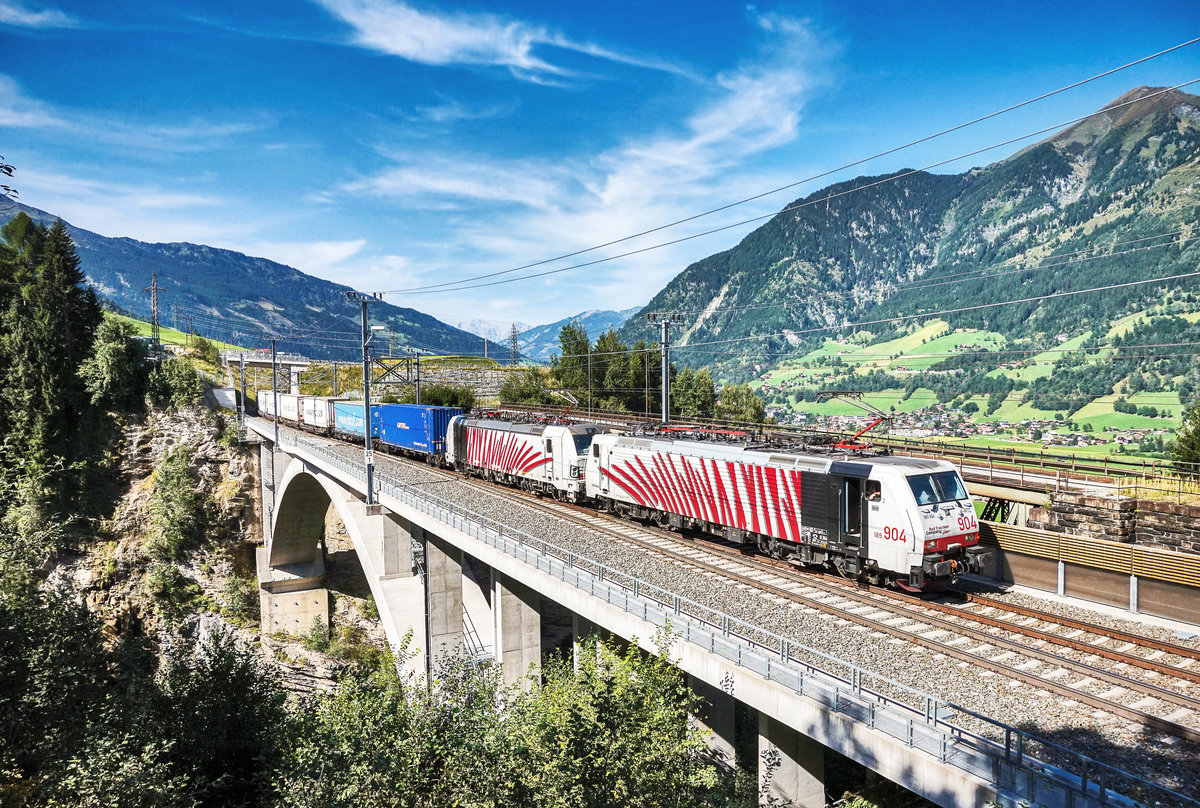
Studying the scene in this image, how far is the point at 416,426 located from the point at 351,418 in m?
10.2

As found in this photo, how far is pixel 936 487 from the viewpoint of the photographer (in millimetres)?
14523

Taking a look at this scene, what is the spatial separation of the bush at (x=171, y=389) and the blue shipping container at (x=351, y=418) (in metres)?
15.0

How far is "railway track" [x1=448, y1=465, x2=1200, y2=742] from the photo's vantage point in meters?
9.32

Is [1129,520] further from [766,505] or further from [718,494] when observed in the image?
[718,494]

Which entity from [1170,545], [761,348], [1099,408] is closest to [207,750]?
[1170,545]

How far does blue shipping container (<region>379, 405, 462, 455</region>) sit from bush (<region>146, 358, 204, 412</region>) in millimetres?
21327

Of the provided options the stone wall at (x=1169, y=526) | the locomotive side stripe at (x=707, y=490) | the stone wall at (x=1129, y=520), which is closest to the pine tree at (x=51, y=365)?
the locomotive side stripe at (x=707, y=490)

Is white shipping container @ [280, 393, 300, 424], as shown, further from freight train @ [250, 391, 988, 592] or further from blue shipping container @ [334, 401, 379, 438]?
freight train @ [250, 391, 988, 592]

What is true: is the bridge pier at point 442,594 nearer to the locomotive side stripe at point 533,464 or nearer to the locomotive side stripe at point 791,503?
the locomotive side stripe at point 533,464

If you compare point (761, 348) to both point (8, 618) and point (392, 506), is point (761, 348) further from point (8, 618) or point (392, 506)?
point (8, 618)

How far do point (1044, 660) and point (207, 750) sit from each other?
791 inches

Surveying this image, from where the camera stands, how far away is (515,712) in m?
11.8

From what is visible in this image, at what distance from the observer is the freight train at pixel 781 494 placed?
14.3 metres

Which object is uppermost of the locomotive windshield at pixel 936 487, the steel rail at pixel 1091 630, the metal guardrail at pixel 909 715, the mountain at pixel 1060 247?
the mountain at pixel 1060 247
